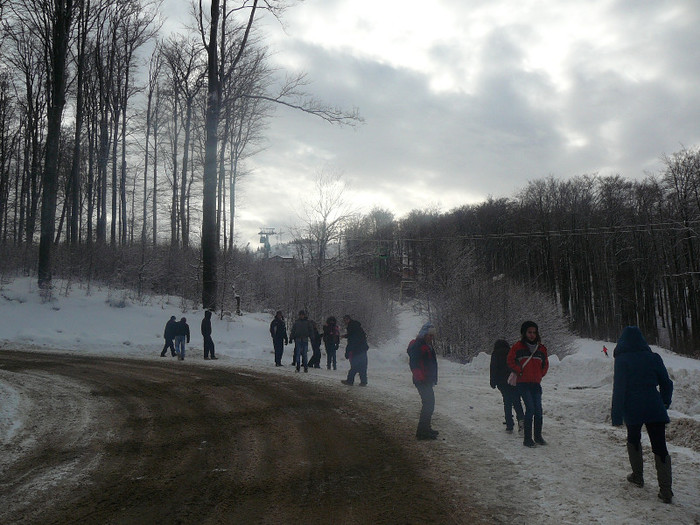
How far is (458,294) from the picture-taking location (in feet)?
107

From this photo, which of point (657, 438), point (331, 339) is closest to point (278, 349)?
point (331, 339)

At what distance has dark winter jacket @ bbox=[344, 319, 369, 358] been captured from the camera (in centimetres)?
1222

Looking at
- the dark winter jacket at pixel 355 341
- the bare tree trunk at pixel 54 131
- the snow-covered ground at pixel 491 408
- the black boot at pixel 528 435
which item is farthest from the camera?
the bare tree trunk at pixel 54 131

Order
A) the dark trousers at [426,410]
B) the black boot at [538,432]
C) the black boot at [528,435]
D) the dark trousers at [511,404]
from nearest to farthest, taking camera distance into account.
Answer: the black boot at [528,435] → the black boot at [538,432] → the dark trousers at [426,410] → the dark trousers at [511,404]

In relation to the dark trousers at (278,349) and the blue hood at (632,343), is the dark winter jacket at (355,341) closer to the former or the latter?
the dark trousers at (278,349)

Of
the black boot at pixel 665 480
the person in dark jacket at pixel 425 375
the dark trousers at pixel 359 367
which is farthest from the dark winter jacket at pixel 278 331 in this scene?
the black boot at pixel 665 480

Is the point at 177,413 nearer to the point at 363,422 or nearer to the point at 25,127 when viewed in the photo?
the point at 363,422

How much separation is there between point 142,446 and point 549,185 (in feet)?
211

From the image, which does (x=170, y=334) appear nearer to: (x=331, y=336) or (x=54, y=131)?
(x=331, y=336)

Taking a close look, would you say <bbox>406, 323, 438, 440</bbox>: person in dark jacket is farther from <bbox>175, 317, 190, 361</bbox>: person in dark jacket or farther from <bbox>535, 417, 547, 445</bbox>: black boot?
<bbox>175, 317, 190, 361</bbox>: person in dark jacket

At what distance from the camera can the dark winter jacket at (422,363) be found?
298 inches

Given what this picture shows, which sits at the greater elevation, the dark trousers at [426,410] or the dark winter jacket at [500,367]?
the dark winter jacket at [500,367]

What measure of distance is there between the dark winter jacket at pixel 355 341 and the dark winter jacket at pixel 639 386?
23.1 ft

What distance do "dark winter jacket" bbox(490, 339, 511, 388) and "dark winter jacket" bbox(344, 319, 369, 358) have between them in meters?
4.03
